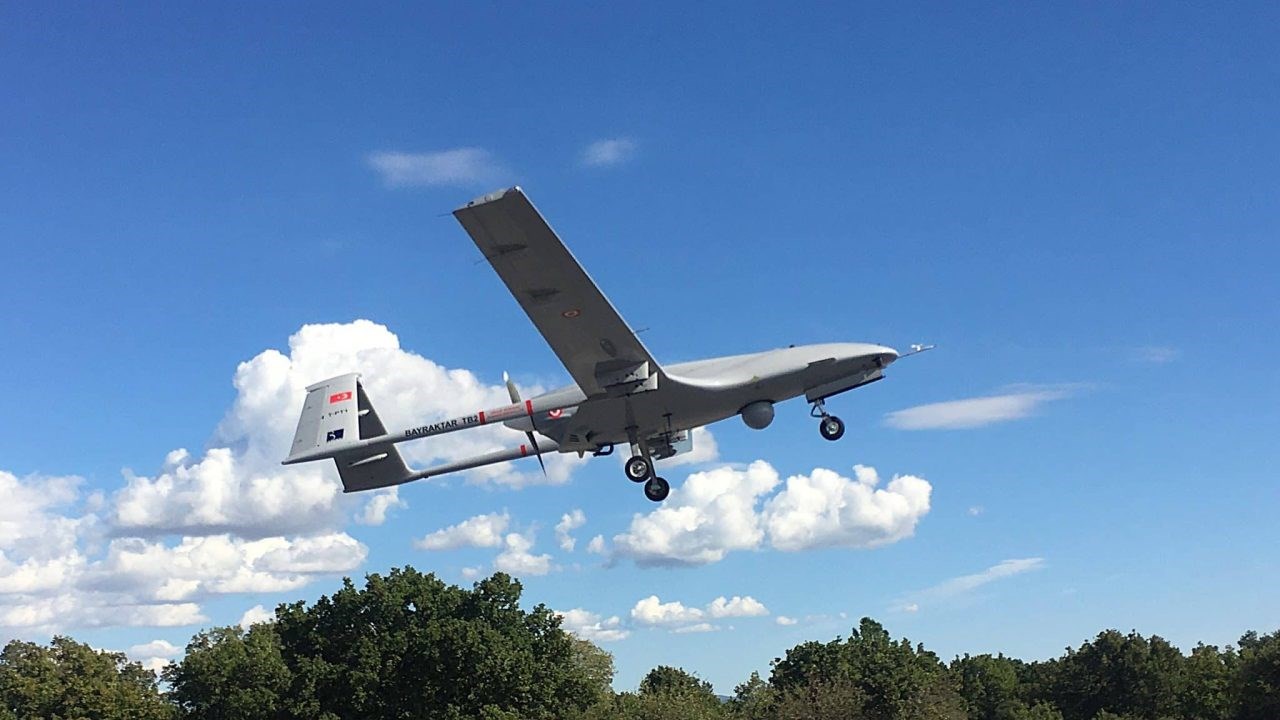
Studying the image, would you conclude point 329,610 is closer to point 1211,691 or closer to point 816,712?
point 816,712

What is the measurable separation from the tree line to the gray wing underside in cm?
4823

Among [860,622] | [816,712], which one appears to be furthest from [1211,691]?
[860,622]

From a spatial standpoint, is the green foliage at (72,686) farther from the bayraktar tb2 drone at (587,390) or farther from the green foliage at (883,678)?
the bayraktar tb2 drone at (587,390)

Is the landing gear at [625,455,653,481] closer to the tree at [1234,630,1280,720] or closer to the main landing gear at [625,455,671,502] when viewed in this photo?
the main landing gear at [625,455,671,502]

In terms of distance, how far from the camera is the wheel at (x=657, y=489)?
105ft

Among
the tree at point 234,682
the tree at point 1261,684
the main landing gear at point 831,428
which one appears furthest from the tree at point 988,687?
the main landing gear at point 831,428

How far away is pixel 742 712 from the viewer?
10394 centimetres

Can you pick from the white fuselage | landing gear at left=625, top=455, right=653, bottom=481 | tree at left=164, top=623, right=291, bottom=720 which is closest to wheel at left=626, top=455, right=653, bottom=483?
landing gear at left=625, top=455, right=653, bottom=481

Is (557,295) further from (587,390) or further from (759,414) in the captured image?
(759,414)

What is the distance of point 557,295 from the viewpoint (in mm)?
26547

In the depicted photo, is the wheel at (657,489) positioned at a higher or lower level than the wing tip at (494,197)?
lower

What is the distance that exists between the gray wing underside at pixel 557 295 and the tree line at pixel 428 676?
1899 inches

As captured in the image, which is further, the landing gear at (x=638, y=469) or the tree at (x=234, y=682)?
the tree at (x=234, y=682)

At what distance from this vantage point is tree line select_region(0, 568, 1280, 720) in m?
74.9
